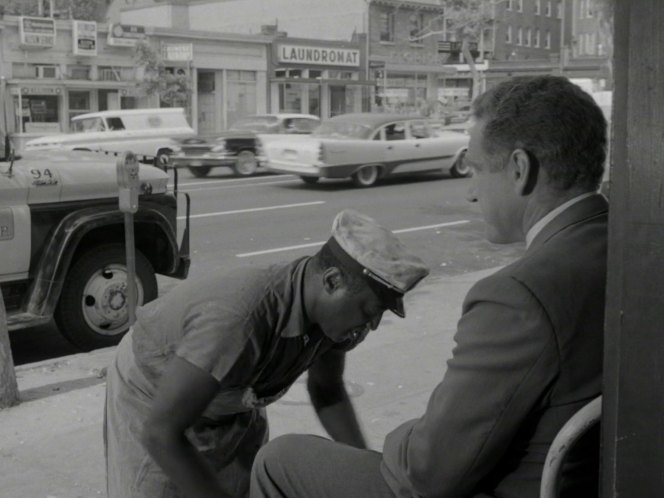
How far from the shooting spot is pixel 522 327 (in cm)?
184

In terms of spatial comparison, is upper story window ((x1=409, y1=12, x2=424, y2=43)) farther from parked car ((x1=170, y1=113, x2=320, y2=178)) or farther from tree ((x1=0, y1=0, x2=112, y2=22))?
parked car ((x1=170, y1=113, x2=320, y2=178))

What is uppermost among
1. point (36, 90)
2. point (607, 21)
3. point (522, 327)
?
point (607, 21)

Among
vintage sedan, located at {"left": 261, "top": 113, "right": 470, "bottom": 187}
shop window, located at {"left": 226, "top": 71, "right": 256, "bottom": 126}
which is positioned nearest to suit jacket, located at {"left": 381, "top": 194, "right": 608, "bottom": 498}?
vintage sedan, located at {"left": 261, "top": 113, "right": 470, "bottom": 187}

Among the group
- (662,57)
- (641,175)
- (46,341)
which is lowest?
(46,341)

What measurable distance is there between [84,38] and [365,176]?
1982 cm

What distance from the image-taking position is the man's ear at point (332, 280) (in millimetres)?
2426

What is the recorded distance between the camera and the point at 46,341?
7434 mm

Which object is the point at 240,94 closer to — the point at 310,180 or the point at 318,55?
→ the point at 318,55

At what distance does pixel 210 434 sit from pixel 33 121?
32448mm

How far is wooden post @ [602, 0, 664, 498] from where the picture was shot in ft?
4.68

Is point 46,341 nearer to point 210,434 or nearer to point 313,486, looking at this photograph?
point 210,434

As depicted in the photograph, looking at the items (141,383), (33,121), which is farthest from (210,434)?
(33,121)

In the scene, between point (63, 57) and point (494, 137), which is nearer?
point (494, 137)

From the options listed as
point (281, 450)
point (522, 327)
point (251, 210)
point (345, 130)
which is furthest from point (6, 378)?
point (345, 130)
